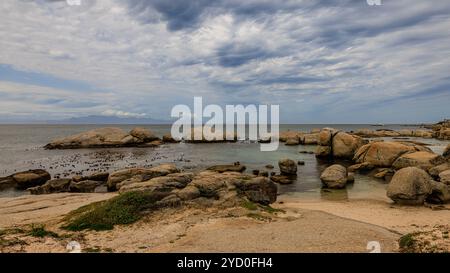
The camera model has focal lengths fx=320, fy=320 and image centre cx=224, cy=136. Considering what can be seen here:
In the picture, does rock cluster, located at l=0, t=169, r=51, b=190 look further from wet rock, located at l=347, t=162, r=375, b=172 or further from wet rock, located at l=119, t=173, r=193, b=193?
wet rock, located at l=347, t=162, r=375, b=172

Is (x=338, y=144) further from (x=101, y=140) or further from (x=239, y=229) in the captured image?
(x=101, y=140)

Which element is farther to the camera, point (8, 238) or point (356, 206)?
point (356, 206)

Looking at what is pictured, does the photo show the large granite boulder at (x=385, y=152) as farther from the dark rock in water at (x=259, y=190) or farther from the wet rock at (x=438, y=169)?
the dark rock in water at (x=259, y=190)

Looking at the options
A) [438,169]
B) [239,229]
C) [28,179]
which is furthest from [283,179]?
[28,179]

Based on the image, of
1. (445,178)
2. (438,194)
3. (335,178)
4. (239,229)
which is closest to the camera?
(239,229)

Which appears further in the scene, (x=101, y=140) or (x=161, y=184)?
(x=101, y=140)

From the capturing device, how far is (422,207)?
25078 mm

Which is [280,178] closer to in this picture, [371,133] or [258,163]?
[258,163]

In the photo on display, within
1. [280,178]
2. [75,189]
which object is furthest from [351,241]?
[75,189]

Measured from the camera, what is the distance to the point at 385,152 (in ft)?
149

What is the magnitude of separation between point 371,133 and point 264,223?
11079cm

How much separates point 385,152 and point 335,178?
54.6 feet
